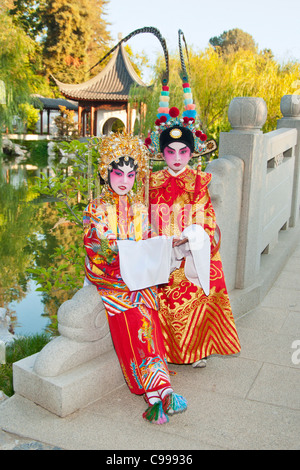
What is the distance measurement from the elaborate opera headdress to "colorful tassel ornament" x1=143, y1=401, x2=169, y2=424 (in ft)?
4.69

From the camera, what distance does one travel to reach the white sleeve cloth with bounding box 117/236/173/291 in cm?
254

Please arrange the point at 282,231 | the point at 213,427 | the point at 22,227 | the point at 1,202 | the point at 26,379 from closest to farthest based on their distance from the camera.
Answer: the point at 213,427
the point at 26,379
the point at 282,231
the point at 22,227
the point at 1,202

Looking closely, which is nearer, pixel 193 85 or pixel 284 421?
pixel 284 421

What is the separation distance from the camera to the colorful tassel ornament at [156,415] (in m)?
2.36

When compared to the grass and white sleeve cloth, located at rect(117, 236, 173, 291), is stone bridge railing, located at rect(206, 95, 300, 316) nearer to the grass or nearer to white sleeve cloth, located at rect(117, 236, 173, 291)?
white sleeve cloth, located at rect(117, 236, 173, 291)

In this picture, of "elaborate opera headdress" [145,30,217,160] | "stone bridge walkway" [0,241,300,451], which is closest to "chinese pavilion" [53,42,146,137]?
"elaborate opera headdress" [145,30,217,160]

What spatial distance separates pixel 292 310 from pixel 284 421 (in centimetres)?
172

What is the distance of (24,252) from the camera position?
8609 millimetres

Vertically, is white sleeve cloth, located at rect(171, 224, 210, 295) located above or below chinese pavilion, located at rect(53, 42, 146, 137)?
below

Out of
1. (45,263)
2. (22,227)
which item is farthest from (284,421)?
(22,227)

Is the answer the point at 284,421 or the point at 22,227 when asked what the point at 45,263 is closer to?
the point at 22,227

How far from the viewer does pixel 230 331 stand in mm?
2930

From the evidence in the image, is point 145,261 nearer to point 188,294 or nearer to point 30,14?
point 188,294

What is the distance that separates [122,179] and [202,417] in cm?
128
